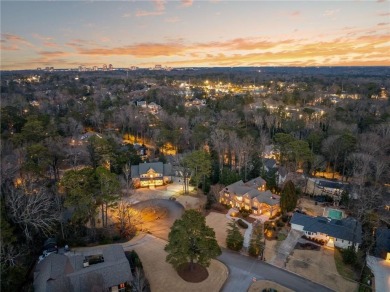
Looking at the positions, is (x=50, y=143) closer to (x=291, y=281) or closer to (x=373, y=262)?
(x=291, y=281)

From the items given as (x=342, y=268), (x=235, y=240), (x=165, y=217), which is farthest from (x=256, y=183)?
(x=342, y=268)

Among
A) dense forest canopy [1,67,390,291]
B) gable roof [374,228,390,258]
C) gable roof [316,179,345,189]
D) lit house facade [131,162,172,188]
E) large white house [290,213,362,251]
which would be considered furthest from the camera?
lit house facade [131,162,172,188]

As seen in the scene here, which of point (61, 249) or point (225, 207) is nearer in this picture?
point (61, 249)

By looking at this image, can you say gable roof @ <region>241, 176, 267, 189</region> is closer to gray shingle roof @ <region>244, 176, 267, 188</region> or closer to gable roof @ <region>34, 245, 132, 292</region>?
gray shingle roof @ <region>244, 176, 267, 188</region>

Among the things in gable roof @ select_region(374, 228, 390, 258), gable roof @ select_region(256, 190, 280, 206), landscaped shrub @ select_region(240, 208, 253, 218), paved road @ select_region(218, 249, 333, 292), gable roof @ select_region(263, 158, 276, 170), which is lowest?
paved road @ select_region(218, 249, 333, 292)

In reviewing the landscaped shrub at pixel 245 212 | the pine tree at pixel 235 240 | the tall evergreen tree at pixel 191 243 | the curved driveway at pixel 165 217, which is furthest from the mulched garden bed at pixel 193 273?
the landscaped shrub at pixel 245 212

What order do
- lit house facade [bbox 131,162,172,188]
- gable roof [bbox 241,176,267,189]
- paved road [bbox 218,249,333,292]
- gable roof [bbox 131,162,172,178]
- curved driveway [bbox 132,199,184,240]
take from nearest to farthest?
paved road [bbox 218,249,333,292] → curved driveway [bbox 132,199,184,240] → gable roof [bbox 241,176,267,189] → lit house facade [bbox 131,162,172,188] → gable roof [bbox 131,162,172,178]

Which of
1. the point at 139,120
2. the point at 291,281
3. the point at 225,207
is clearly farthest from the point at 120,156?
the point at 291,281

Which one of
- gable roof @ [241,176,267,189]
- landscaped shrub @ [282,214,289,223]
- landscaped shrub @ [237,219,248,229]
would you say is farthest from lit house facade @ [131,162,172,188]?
landscaped shrub @ [282,214,289,223]
